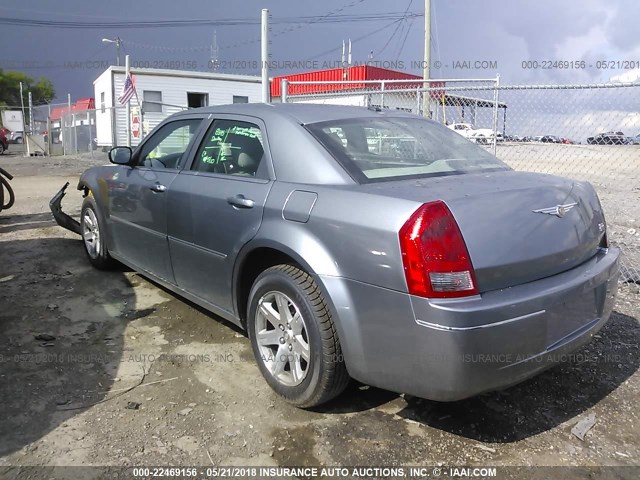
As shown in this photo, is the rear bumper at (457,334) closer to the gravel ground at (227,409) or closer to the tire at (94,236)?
the gravel ground at (227,409)

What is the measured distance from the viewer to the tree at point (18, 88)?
2933 inches

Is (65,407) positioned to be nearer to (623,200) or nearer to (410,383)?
(410,383)

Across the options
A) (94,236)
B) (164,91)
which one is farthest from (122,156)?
(164,91)

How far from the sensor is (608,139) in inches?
251

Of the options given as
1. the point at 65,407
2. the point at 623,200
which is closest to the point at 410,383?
the point at 65,407

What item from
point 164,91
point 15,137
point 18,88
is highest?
Result: point 18,88

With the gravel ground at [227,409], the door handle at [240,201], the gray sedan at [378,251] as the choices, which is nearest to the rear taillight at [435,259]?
the gray sedan at [378,251]

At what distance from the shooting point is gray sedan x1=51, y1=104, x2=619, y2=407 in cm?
237

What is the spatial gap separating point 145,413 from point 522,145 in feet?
21.4

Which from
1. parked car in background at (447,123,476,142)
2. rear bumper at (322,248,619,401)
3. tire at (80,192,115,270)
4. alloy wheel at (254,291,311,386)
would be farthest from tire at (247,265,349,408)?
parked car in background at (447,123,476,142)

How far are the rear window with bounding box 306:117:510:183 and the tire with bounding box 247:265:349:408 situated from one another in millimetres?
693

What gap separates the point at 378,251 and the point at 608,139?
518 cm

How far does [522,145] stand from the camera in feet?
25.2

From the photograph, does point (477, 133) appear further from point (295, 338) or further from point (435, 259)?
point (435, 259)
